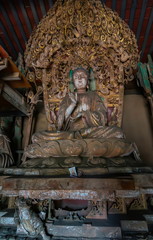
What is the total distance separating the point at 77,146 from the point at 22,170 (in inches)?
31.6

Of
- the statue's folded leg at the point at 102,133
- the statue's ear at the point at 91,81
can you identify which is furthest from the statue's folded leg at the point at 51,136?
the statue's ear at the point at 91,81

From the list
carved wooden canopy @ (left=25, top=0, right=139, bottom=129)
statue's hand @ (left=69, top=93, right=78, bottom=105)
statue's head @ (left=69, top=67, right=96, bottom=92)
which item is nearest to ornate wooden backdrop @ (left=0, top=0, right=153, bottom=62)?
carved wooden canopy @ (left=25, top=0, right=139, bottom=129)

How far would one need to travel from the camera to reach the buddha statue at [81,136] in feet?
6.97

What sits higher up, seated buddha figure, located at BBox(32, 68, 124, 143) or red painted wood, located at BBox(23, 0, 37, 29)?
red painted wood, located at BBox(23, 0, 37, 29)

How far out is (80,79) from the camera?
130 inches

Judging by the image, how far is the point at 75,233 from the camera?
1.62 m

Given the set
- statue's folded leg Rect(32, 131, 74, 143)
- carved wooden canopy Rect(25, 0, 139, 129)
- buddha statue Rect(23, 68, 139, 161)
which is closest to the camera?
buddha statue Rect(23, 68, 139, 161)

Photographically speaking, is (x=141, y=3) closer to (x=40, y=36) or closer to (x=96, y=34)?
(x=96, y=34)

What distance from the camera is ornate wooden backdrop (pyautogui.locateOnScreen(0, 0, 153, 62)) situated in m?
3.42

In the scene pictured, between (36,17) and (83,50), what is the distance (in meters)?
1.58

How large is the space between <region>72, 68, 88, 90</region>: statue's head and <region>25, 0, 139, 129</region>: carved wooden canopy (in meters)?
0.26

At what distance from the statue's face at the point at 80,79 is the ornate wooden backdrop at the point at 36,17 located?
5.71 feet

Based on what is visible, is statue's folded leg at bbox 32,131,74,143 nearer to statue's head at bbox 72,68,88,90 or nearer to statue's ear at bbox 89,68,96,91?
statue's head at bbox 72,68,88,90

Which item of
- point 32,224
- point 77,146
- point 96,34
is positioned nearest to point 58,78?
point 96,34
